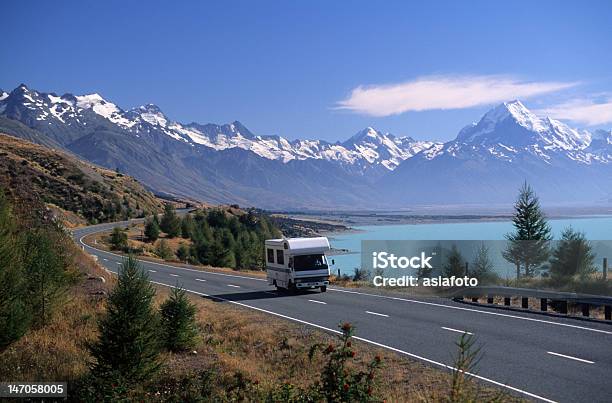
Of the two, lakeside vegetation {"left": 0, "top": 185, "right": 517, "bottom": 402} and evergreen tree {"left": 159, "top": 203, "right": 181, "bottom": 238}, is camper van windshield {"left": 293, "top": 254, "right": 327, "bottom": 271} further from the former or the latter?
evergreen tree {"left": 159, "top": 203, "right": 181, "bottom": 238}

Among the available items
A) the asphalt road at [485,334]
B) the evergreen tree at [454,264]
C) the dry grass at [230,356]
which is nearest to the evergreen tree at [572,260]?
the evergreen tree at [454,264]

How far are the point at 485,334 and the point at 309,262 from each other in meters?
13.4

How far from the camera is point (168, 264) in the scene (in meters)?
49.3

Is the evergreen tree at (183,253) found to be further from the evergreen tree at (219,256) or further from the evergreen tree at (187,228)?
Answer: the evergreen tree at (187,228)

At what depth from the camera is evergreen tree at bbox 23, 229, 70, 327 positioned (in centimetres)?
1677

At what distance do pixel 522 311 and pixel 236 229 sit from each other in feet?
260

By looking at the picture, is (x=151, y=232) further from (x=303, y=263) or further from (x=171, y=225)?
(x=303, y=263)

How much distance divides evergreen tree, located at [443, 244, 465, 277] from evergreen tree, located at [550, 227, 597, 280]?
14.0ft

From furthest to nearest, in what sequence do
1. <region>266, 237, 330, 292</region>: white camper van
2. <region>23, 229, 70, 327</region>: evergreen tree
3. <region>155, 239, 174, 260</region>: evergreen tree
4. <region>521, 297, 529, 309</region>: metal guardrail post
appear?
<region>155, 239, 174, 260</region>: evergreen tree
<region>266, 237, 330, 292</region>: white camper van
<region>521, 297, 529, 309</region>: metal guardrail post
<region>23, 229, 70, 327</region>: evergreen tree

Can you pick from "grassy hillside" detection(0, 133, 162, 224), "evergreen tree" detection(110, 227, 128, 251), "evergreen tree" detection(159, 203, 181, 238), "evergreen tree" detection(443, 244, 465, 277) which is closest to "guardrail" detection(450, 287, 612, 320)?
"evergreen tree" detection(443, 244, 465, 277)

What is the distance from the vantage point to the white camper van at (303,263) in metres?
29.3

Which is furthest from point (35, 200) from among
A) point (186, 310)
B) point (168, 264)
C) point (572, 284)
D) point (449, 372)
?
point (168, 264)

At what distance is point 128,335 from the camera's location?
13.5m

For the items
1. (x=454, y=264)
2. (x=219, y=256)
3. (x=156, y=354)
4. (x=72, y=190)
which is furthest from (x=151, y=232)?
(x=156, y=354)
